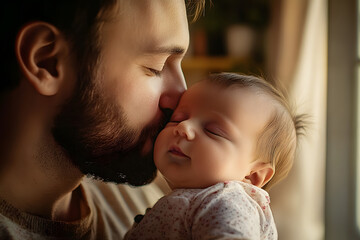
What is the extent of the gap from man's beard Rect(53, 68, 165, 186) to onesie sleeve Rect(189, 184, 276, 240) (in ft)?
0.95

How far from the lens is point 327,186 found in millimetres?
2383

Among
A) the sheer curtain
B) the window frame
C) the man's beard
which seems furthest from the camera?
the sheer curtain

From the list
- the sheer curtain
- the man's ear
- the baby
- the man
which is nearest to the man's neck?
the man

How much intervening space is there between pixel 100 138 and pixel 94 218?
254 mm

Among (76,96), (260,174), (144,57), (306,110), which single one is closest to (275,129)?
(260,174)

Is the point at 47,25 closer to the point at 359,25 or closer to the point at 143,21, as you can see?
the point at 143,21

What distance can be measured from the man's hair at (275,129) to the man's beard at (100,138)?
21 centimetres

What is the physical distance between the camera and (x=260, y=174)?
1013mm

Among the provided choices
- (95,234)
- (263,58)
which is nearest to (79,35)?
(95,234)

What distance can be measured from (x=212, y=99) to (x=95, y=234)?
1.60 feet

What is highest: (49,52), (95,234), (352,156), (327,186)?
(49,52)

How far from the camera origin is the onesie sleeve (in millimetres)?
759

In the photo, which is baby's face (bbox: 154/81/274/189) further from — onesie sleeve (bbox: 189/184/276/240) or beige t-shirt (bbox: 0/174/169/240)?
beige t-shirt (bbox: 0/174/169/240)

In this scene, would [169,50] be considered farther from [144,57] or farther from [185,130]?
[185,130]
